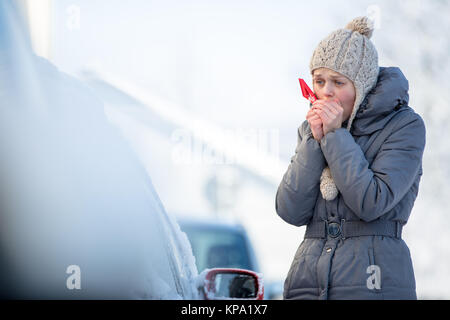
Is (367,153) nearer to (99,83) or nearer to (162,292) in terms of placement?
(162,292)

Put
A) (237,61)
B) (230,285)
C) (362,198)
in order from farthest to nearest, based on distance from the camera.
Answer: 1. (237,61)
2. (230,285)
3. (362,198)

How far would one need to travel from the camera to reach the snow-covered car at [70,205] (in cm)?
172

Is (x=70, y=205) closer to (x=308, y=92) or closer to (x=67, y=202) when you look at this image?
(x=67, y=202)

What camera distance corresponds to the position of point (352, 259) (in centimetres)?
169

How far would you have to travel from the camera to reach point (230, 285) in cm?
190

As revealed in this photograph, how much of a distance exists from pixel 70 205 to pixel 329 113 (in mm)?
706

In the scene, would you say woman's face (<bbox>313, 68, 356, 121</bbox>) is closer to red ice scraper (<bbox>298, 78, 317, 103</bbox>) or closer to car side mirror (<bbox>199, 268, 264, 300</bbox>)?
red ice scraper (<bbox>298, 78, 317, 103</bbox>)

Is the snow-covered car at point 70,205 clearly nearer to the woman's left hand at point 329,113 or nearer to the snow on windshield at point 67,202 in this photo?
the snow on windshield at point 67,202

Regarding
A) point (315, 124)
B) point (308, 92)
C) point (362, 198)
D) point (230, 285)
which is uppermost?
point (308, 92)

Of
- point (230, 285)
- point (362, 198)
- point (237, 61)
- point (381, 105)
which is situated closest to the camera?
point (362, 198)

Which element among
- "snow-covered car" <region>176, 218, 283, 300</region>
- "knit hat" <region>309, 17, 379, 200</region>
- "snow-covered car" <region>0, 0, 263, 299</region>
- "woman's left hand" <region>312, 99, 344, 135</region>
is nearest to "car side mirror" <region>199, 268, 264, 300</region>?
"snow-covered car" <region>0, 0, 263, 299</region>

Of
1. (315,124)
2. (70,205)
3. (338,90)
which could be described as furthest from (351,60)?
(70,205)

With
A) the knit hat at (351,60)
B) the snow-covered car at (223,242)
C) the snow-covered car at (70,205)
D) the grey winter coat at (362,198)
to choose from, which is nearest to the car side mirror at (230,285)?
Result: the snow-covered car at (70,205)

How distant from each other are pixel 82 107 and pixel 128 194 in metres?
0.27
